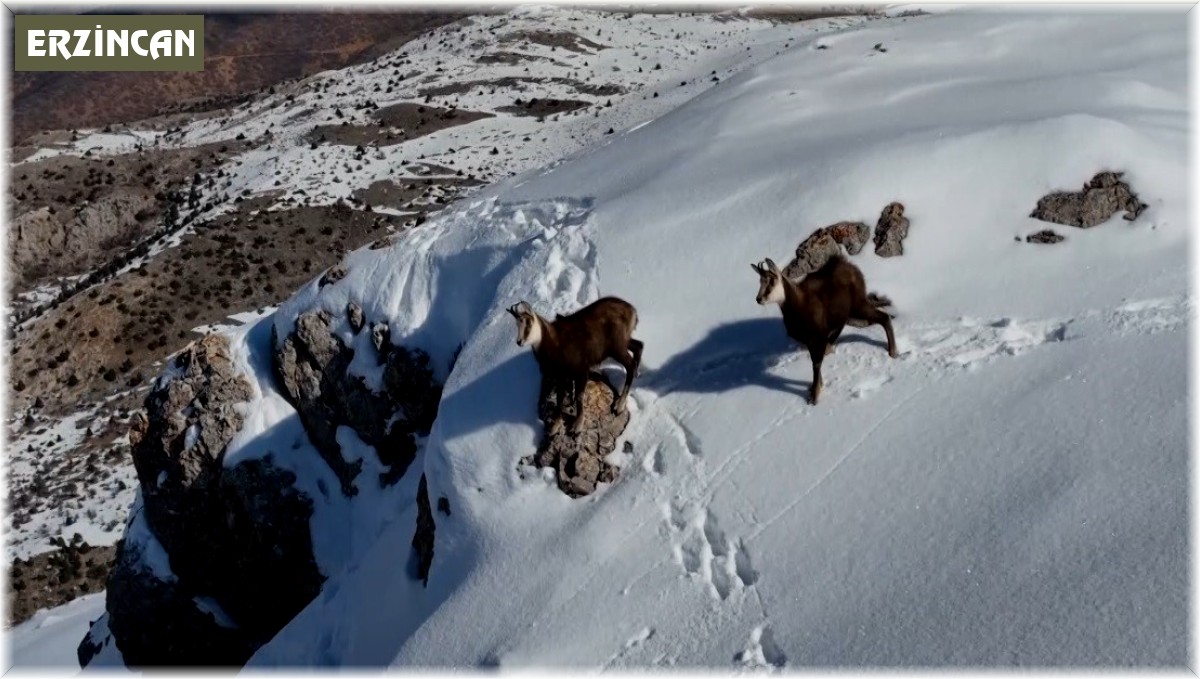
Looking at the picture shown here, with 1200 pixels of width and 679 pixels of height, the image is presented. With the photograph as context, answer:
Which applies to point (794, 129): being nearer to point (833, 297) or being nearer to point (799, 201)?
point (799, 201)

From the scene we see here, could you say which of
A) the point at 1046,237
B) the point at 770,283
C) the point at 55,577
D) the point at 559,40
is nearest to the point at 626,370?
the point at 770,283

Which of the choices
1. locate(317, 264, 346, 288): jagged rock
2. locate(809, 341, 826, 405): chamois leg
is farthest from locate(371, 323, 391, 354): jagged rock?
locate(809, 341, 826, 405): chamois leg

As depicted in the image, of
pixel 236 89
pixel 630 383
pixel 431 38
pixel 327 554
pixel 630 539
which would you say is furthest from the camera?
pixel 236 89

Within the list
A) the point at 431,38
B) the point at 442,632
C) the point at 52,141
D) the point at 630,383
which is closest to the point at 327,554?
the point at 442,632

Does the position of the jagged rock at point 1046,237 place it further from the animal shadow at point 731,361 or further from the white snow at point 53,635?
the white snow at point 53,635

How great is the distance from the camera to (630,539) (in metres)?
10.2

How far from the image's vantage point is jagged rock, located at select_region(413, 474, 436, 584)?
475 inches

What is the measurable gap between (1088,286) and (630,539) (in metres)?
6.75

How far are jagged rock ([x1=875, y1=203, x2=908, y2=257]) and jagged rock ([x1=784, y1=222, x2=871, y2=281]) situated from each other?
19 centimetres

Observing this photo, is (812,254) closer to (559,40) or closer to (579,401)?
(579,401)

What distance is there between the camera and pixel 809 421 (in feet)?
34.5

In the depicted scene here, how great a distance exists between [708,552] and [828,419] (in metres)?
2.20

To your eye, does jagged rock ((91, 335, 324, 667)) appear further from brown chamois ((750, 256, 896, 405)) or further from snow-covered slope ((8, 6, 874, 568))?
brown chamois ((750, 256, 896, 405))

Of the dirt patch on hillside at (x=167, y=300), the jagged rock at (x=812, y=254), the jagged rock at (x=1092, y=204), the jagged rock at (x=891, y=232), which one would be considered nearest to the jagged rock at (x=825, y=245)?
the jagged rock at (x=812, y=254)
